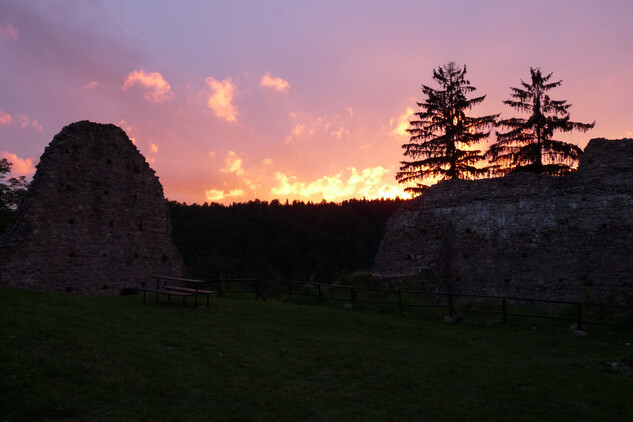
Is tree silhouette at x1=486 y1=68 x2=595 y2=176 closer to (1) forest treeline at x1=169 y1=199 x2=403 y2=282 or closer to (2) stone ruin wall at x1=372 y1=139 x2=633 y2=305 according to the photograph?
(2) stone ruin wall at x1=372 y1=139 x2=633 y2=305

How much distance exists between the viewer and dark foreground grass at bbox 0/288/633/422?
246 inches

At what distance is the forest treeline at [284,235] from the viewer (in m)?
71.5

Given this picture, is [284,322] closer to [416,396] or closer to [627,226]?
[416,396]

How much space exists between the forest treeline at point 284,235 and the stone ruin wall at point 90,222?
46.9 metres

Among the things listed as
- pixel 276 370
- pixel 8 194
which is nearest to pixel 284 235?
pixel 8 194

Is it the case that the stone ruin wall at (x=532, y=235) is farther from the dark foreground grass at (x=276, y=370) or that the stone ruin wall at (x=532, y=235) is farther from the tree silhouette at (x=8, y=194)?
the tree silhouette at (x=8, y=194)

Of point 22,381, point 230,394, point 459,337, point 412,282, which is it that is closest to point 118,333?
point 22,381

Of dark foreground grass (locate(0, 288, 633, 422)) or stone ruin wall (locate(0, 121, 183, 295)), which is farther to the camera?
stone ruin wall (locate(0, 121, 183, 295))

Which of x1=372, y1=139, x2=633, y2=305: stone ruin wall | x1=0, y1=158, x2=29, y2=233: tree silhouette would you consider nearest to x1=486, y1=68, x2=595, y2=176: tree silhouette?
x1=372, y1=139, x2=633, y2=305: stone ruin wall

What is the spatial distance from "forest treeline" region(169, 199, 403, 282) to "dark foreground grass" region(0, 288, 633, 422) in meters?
54.4

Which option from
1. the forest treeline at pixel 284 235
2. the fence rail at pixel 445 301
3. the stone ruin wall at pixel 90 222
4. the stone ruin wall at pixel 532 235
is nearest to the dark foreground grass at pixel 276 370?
the fence rail at pixel 445 301

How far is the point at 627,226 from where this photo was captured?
16.0 meters

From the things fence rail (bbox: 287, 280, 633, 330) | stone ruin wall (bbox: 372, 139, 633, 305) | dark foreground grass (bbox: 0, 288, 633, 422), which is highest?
stone ruin wall (bbox: 372, 139, 633, 305)

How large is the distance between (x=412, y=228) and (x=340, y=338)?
37.4 feet
